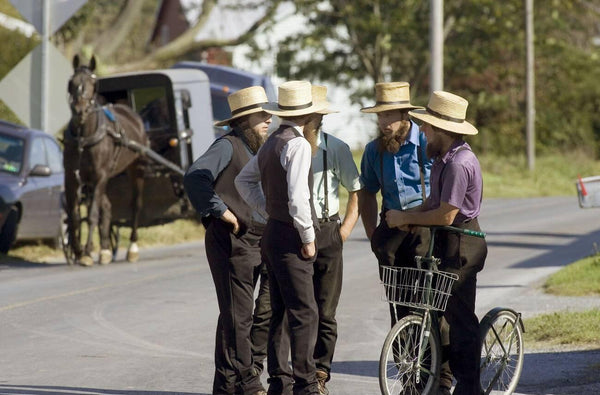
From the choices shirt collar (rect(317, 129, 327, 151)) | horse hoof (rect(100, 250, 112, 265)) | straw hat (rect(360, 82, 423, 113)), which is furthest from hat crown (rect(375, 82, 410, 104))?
horse hoof (rect(100, 250, 112, 265))

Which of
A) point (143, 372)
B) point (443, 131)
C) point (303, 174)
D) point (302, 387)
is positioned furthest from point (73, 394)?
point (443, 131)

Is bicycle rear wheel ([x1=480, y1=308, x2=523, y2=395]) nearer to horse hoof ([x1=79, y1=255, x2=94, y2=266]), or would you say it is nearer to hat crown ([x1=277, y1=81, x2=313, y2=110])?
hat crown ([x1=277, y1=81, x2=313, y2=110])

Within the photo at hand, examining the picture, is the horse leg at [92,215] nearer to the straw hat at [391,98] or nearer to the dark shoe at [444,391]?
the straw hat at [391,98]

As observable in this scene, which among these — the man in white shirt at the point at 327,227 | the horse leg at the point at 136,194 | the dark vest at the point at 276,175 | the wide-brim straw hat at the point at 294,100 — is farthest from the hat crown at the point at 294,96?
the horse leg at the point at 136,194

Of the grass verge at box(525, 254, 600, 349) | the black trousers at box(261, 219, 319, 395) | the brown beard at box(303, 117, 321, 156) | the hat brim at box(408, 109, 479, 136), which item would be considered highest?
the hat brim at box(408, 109, 479, 136)

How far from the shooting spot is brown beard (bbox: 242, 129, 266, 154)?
859 centimetres

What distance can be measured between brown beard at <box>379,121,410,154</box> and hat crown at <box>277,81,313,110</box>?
734 millimetres

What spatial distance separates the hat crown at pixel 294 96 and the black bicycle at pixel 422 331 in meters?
1.09

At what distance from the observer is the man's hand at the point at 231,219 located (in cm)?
832

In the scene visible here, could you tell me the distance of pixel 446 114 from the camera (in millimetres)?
7879

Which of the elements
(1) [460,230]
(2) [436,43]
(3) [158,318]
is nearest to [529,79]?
(2) [436,43]

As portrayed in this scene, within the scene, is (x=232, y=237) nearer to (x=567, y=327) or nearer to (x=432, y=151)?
(x=432, y=151)

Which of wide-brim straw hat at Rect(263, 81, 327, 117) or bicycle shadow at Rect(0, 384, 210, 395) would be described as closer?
wide-brim straw hat at Rect(263, 81, 327, 117)

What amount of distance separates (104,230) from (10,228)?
50.0 inches
